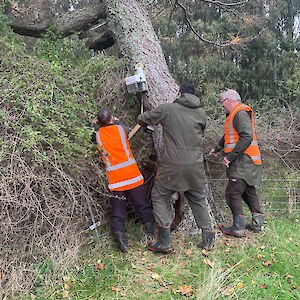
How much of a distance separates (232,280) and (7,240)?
228 centimetres

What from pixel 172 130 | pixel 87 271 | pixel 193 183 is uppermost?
pixel 172 130

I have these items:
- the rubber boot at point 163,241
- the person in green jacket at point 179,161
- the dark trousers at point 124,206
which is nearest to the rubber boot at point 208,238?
the person in green jacket at point 179,161

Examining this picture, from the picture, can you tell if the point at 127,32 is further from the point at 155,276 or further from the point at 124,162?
the point at 155,276

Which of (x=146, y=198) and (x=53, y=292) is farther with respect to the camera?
(x=146, y=198)

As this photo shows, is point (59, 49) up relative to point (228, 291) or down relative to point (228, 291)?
up

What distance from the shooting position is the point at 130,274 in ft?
13.9

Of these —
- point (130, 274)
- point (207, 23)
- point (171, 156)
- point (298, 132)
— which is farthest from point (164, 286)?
point (207, 23)

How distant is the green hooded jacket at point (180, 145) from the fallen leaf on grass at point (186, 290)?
1070 millimetres

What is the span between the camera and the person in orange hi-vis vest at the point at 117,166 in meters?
4.73

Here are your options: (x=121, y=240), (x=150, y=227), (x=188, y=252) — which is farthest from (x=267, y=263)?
(x=121, y=240)

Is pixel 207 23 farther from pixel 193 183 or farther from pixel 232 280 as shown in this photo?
pixel 232 280

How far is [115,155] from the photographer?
4.75 meters

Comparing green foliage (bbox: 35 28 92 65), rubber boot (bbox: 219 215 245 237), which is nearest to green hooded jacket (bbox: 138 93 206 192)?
rubber boot (bbox: 219 215 245 237)

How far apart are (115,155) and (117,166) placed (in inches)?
5.2
